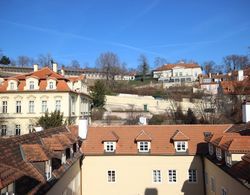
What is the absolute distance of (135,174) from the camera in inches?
913

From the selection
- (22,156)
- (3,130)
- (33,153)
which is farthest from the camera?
(3,130)

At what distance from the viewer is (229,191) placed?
15.2 metres

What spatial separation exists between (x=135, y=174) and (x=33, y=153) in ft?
38.3

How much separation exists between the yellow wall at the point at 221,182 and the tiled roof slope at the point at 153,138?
2473mm

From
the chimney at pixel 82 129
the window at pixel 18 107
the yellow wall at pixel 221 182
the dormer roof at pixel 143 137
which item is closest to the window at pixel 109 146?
the dormer roof at pixel 143 137

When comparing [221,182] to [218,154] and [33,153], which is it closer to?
[218,154]

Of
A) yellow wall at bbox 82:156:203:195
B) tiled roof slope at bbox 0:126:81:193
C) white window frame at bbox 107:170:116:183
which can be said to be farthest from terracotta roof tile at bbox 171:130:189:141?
tiled roof slope at bbox 0:126:81:193

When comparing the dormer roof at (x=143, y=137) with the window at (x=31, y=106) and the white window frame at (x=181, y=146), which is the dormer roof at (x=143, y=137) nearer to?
the white window frame at (x=181, y=146)

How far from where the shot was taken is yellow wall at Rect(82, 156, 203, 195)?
2269 centimetres

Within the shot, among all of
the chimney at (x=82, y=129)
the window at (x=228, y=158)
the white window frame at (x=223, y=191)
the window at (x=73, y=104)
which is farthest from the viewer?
the window at (x=73, y=104)

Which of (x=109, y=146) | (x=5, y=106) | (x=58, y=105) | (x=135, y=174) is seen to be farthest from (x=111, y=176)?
(x=5, y=106)

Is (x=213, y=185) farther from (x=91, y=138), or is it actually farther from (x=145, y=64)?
(x=145, y=64)

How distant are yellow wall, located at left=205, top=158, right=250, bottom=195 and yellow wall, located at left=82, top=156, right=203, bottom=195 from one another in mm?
1875

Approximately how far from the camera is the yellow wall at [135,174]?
22688 mm
